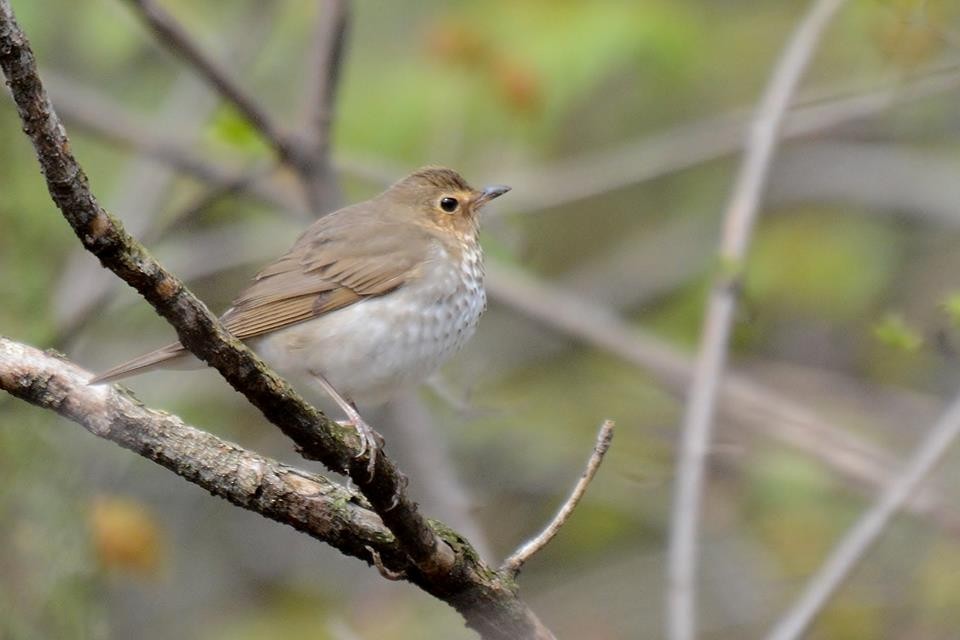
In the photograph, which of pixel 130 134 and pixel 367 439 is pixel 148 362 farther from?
pixel 130 134

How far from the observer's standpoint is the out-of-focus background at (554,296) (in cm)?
662

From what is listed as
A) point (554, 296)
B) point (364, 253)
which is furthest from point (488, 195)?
point (554, 296)

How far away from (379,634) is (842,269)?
137 inches

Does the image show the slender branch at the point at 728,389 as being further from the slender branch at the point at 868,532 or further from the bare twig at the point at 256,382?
the bare twig at the point at 256,382

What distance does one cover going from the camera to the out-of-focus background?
21.7 ft

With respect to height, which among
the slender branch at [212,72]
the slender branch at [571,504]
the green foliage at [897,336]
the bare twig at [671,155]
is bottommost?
the slender branch at [571,504]

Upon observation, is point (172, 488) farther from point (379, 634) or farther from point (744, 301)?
point (744, 301)

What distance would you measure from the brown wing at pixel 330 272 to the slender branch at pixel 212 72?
1201mm

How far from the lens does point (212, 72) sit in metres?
6.03

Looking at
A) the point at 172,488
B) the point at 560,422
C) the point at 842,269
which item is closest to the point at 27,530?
the point at 172,488

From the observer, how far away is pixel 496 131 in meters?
7.82

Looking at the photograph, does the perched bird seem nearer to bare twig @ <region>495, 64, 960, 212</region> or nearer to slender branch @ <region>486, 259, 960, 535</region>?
slender branch @ <region>486, 259, 960, 535</region>

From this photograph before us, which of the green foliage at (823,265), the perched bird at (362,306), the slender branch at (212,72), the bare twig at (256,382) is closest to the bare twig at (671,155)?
the green foliage at (823,265)

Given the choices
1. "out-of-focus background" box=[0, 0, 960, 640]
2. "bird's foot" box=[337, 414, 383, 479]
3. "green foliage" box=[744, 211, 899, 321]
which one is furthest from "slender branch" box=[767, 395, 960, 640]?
"green foliage" box=[744, 211, 899, 321]
